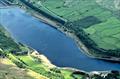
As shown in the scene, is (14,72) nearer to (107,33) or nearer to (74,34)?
(74,34)

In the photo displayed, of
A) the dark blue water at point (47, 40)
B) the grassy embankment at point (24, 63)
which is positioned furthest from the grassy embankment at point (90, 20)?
the grassy embankment at point (24, 63)

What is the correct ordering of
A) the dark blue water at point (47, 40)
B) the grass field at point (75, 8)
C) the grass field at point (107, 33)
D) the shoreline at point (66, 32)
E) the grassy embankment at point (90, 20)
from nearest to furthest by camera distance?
the dark blue water at point (47, 40), the shoreline at point (66, 32), the grassy embankment at point (90, 20), the grass field at point (107, 33), the grass field at point (75, 8)

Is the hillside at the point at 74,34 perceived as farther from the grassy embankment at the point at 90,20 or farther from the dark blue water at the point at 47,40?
the dark blue water at the point at 47,40

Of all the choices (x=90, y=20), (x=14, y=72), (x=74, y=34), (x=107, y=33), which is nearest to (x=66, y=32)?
(x=74, y=34)

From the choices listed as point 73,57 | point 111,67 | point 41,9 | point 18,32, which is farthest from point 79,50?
point 41,9

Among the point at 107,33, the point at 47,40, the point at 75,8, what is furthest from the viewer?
the point at 75,8

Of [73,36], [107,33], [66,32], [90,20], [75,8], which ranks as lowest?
[73,36]

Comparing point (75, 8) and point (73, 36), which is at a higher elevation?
point (75, 8)

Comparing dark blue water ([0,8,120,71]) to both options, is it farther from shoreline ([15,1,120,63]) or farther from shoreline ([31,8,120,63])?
shoreline ([15,1,120,63])

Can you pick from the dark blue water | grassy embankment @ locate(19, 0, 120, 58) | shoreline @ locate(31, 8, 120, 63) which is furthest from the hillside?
the dark blue water
